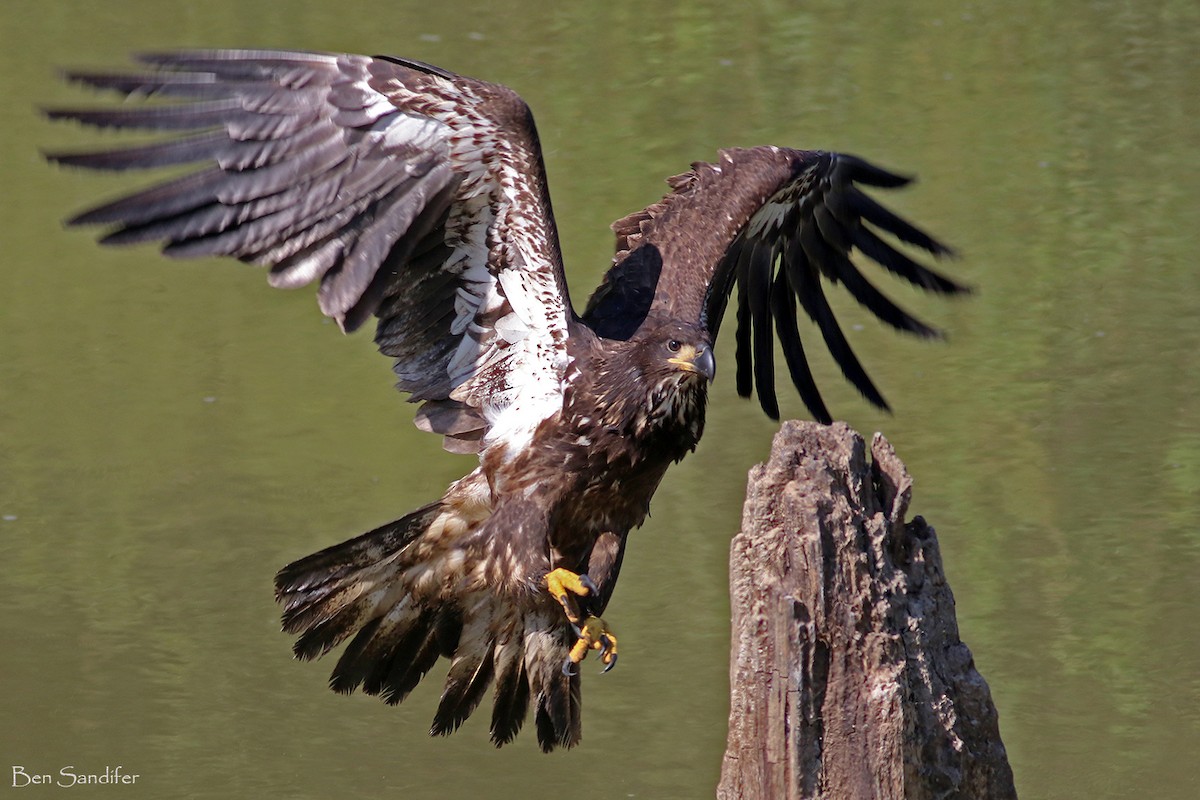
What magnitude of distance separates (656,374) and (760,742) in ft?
3.79

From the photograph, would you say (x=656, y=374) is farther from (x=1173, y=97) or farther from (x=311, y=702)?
(x=1173, y=97)

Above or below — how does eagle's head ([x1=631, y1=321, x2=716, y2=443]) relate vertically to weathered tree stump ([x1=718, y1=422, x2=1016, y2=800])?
above

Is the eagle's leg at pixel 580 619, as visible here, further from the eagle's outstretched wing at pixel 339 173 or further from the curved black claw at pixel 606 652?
the eagle's outstretched wing at pixel 339 173

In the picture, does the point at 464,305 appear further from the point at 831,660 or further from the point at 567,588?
the point at 831,660

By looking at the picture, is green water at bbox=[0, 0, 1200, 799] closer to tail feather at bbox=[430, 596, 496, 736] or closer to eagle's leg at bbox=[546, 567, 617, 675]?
tail feather at bbox=[430, 596, 496, 736]

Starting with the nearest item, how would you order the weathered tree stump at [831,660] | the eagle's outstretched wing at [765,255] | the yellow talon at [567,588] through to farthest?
the weathered tree stump at [831,660]
the yellow talon at [567,588]
the eagle's outstretched wing at [765,255]

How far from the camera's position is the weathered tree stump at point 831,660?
166 inches

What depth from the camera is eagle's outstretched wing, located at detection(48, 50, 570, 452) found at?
4.75 metres

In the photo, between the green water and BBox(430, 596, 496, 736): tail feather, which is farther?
the green water
